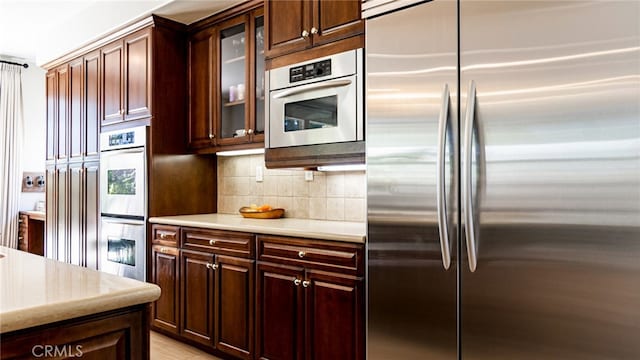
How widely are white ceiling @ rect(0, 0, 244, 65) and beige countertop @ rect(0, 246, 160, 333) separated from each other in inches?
94.4

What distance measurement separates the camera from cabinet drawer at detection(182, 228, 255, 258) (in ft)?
8.64

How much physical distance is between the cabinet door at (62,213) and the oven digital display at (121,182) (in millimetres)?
934

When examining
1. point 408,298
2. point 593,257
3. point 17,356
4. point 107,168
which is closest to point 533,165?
point 593,257

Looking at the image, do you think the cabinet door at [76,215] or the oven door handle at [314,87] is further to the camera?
the cabinet door at [76,215]

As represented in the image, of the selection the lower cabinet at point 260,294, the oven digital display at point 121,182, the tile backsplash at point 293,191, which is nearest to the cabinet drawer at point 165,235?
the lower cabinet at point 260,294

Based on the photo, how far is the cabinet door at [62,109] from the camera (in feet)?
14.7

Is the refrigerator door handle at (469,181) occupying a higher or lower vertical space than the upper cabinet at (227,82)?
lower

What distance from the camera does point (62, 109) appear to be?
4.56 meters

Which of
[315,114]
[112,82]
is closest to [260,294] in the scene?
[315,114]

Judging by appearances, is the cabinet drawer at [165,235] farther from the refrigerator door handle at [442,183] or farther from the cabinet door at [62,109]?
the refrigerator door handle at [442,183]

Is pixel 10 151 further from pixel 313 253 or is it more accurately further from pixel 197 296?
pixel 313 253

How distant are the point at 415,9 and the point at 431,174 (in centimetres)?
67

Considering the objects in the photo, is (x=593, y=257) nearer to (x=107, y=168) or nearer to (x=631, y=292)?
(x=631, y=292)

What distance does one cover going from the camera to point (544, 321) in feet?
4.90
